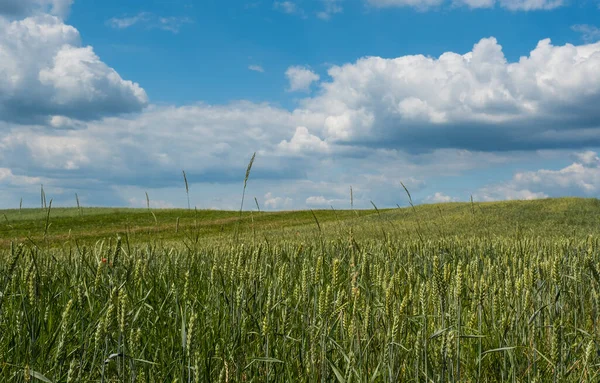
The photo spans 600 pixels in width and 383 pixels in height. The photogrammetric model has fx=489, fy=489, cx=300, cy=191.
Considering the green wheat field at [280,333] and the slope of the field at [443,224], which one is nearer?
the green wheat field at [280,333]

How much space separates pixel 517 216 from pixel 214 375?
23.6 m

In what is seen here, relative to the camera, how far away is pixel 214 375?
8.68 feet

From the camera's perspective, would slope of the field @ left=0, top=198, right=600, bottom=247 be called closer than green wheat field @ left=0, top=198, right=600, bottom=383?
No

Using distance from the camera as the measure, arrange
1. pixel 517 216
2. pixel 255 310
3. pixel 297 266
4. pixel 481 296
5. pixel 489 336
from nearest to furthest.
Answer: pixel 481 296 < pixel 255 310 < pixel 489 336 < pixel 297 266 < pixel 517 216

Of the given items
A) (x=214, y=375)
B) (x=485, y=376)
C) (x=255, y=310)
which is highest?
(x=255, y=310)

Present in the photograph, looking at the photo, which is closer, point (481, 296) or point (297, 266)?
point (481, 296)

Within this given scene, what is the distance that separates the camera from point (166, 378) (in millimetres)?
2523

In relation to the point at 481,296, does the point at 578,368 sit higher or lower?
lower

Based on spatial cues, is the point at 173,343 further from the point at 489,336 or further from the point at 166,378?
the point at 489,336

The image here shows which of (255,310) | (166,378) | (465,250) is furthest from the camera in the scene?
(465,250)

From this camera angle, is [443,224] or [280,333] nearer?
[280,333]

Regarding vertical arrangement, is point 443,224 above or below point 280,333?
above

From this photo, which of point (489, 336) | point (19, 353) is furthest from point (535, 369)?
point (19, 353)

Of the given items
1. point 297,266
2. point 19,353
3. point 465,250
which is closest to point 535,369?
point 19,353
